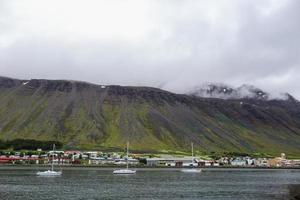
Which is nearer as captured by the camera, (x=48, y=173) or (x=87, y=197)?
(x=87, y=197)

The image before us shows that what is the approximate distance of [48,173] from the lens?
568ft

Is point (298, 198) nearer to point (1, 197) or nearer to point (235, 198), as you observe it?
point (235, 198)

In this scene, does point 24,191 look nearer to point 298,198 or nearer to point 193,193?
point 193,193

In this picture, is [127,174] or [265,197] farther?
[127,174]

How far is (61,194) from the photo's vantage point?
102562mm

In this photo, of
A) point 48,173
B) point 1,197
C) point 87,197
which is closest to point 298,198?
point 87,197

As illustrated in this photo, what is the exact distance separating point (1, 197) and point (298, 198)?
5020cm

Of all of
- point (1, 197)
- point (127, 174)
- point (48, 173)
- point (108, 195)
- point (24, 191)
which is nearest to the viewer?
point (1, 197)

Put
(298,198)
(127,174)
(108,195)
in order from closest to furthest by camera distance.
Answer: (298,198) < (108,195) < (127,174)

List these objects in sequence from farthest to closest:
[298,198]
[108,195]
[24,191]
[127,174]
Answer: [127,174] → [24,191] → [108,195] → [298,198]

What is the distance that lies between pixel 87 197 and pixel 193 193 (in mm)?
24179

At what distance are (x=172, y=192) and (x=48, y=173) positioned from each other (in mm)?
73435

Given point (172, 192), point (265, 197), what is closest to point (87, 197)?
point (172, 192)

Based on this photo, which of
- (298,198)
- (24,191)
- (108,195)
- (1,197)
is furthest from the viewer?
(24,191)
